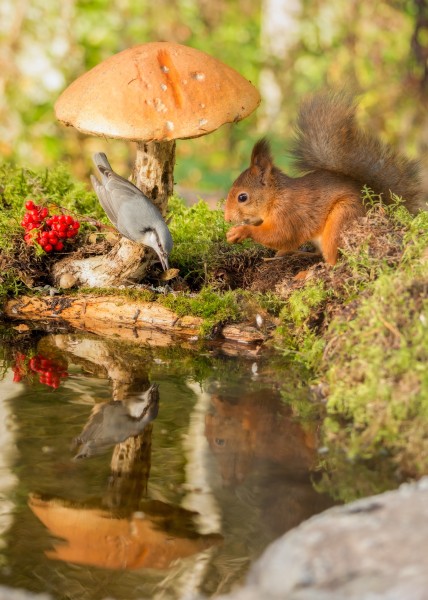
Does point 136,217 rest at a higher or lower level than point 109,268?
higher

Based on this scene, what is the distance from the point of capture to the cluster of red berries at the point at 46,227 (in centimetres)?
430

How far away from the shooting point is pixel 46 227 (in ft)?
14.4

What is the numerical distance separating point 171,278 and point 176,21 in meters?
6.30

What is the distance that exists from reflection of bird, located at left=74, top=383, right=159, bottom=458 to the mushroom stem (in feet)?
4.04

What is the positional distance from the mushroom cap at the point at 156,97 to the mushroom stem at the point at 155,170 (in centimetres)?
40

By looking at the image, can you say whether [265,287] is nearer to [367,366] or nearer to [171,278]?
[171,278]

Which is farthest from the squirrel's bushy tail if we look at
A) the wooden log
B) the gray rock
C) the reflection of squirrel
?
the gray rock

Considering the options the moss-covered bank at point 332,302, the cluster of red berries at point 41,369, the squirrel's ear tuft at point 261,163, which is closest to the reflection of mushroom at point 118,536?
the moss-covered bank at point 332,302

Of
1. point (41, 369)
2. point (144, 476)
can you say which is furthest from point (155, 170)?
point (144, 476)

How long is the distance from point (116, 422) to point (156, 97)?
148 centimetres

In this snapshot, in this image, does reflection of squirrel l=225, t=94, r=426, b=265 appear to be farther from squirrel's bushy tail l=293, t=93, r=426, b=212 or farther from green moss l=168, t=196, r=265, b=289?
green moss l=168, t=196, r=265, b=289

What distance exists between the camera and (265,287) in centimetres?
406

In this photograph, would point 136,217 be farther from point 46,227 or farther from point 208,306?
point 46,227

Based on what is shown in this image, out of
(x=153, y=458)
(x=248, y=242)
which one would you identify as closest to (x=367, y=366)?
(x=153, y=458)
